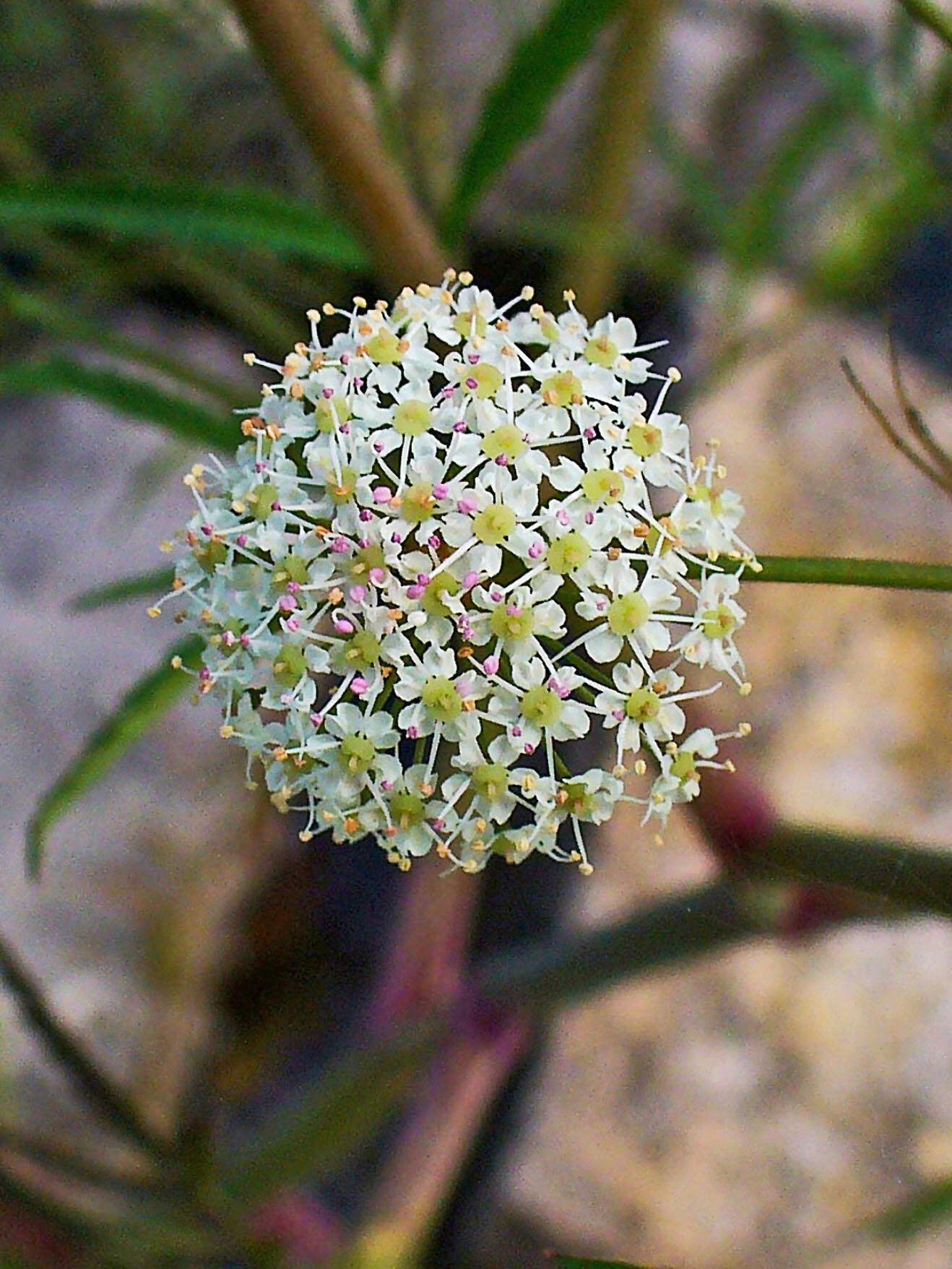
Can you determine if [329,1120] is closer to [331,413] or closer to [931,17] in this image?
[331,413]

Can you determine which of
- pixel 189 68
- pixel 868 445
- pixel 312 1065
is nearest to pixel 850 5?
pixel 868 445

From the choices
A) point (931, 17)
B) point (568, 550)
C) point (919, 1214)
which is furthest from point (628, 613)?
point (919, 1214)

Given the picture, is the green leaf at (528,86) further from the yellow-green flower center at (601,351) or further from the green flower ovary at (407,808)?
the green flower ovary at (407,808)

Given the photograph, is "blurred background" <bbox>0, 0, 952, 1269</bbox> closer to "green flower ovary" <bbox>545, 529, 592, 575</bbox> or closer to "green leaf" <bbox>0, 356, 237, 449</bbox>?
"green leaf" <bbox>0, 356, 237, 449</bbox>

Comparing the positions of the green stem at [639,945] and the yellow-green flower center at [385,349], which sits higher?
the yellow-green flower center at [385,349]

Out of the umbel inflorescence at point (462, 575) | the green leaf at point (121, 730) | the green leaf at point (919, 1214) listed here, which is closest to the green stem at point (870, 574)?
the umbel inflorescence at point (462, 575)

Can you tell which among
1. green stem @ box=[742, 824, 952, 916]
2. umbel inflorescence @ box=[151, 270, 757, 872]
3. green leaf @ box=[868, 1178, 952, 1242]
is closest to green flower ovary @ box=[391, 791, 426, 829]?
umbel inflorescence @ box=[151, 270, 757, 872]
